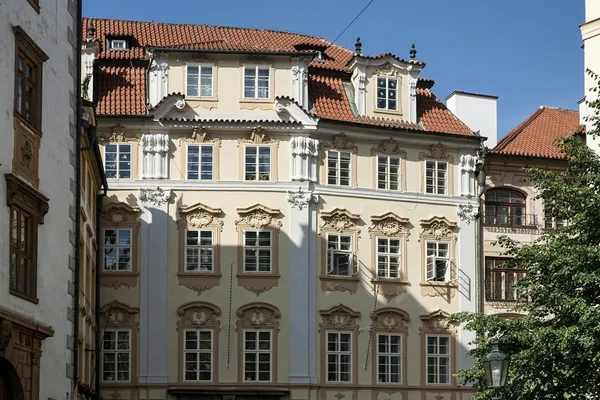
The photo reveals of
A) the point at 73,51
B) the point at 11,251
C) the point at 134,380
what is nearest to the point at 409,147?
the point at 134,380

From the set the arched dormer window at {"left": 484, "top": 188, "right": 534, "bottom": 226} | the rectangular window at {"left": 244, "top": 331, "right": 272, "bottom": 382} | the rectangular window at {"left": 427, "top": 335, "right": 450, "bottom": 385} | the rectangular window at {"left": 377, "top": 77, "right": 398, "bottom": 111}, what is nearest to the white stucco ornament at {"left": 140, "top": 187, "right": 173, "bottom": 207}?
the rectangular window at {"left": 244, "top": 331, "right": 272, "bottom": 382}

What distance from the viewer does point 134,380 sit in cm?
4234

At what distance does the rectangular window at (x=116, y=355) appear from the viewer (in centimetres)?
4247

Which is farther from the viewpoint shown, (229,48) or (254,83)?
(254,83)

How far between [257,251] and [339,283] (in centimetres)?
308

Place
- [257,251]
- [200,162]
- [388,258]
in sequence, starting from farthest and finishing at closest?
1. [388,258]
2. [200,162]
3. [257,251]

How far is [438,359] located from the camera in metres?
45.0

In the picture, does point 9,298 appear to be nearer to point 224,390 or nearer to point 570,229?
point 570,229

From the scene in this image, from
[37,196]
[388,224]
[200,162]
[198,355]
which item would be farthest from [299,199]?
[37,196]

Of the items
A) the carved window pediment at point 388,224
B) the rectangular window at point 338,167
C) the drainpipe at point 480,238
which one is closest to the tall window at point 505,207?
the drainpipe at point 480,238

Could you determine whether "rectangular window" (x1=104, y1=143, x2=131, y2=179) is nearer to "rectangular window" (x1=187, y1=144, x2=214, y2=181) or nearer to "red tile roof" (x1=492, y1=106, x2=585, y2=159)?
"rectangular window" (x1=187, y1=144, x2=214, y2=181)

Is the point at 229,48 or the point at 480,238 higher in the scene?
the point at 229,48

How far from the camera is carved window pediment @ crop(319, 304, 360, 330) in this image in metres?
43.8

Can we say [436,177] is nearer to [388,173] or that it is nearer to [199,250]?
[388,173]
